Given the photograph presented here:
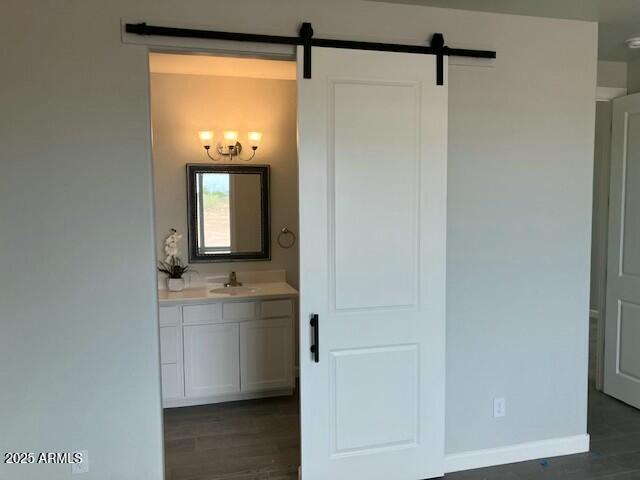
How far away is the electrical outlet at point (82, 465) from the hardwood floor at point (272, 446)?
0.58 metres

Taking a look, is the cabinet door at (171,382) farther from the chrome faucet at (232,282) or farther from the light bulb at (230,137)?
the light bulb at (230,137)

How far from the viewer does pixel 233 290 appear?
4.07 m

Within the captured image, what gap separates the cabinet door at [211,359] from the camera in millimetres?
3717

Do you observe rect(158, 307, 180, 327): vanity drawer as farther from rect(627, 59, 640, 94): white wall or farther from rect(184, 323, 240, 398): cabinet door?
rect(627, 59, 640, 94): white wall

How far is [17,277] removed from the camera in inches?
88.4

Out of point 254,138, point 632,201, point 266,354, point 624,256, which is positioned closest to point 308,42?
point 254,138

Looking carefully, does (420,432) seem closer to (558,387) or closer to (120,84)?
(558,387)

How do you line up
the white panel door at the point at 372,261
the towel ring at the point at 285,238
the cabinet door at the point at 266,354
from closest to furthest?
the white panel door at the point at 372,261 < the cabinet door at the point at 266,354 < the towel ring at the point at 285,238

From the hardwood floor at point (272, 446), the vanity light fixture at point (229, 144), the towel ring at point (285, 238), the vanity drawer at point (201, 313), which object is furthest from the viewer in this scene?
the towel ring at point (285, 238)

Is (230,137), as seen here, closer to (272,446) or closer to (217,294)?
(217,294)

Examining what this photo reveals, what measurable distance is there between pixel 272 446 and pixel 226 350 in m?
0.90

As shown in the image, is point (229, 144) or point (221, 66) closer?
point (221, 66)

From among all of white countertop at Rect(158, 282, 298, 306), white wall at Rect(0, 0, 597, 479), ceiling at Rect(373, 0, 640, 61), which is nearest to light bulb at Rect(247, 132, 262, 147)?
white countertop at Rect(158, 282, 298, 306)

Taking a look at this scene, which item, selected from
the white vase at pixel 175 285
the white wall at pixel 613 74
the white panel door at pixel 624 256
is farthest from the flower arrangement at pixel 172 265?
the white wall at pixel 613 74
